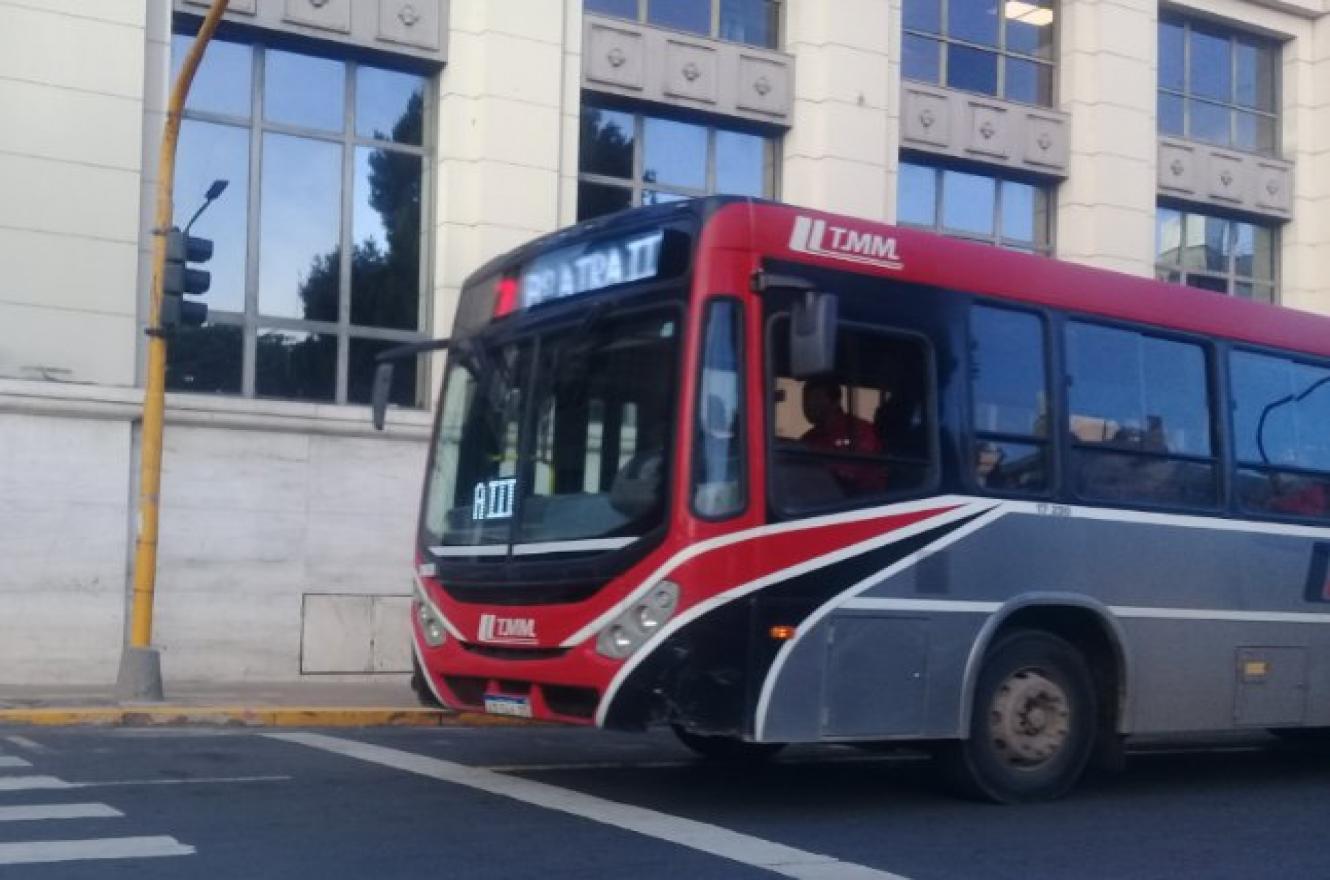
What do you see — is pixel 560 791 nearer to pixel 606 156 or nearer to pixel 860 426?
pixel 860 426

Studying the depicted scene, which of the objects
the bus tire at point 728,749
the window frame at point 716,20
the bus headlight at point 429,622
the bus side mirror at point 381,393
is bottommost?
the bus tire at point 728,749

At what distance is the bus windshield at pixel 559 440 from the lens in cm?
930

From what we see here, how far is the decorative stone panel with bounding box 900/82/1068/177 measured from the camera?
74.5 feet

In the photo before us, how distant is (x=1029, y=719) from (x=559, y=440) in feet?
10.5

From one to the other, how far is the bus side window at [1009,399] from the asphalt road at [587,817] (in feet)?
6.36

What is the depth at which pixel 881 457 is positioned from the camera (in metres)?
9.75

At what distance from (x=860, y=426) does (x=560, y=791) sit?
2.76m

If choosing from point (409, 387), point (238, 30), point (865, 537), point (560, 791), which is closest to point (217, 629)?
point (409, 387)

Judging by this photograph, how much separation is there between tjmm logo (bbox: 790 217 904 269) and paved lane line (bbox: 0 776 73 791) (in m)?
5.23

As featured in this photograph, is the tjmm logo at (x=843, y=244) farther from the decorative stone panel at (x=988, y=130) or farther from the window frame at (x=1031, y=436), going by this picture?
the decorative stone panel at (x=988, y=130)

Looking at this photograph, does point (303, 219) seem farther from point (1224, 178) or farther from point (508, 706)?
point (1224, 178)

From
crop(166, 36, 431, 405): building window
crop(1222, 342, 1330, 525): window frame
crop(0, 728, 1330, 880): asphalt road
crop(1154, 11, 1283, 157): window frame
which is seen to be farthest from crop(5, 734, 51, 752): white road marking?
crop(1154, 11, 1283, 157): window frame

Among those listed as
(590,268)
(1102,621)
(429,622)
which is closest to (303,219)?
(429,622)

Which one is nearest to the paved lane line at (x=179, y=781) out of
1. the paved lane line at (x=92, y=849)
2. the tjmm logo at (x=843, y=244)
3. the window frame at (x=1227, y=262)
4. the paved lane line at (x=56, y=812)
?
the paved lane line at (x=56, y=812)
